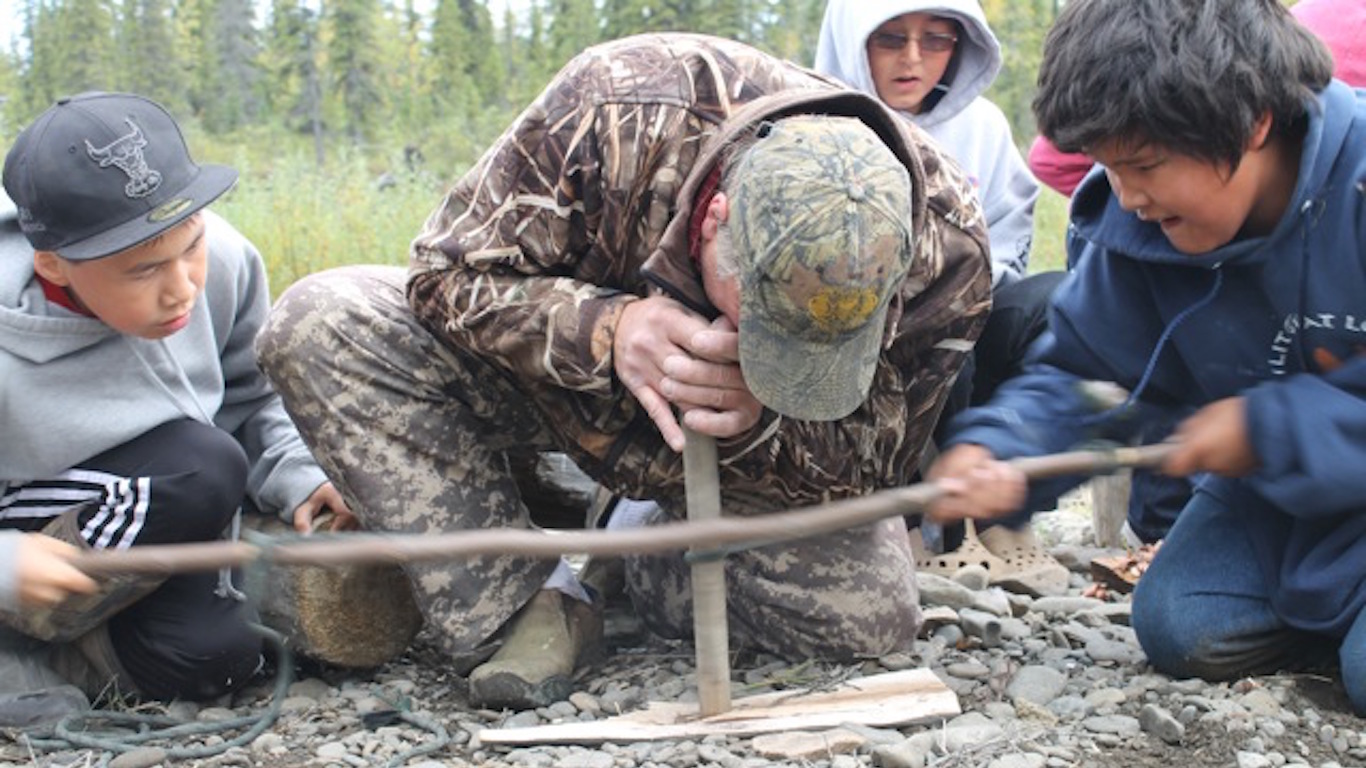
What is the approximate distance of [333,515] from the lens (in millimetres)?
3496

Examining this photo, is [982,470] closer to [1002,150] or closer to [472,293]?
[472,293]

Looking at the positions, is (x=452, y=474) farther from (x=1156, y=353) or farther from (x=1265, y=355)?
(x=1265, y=355)

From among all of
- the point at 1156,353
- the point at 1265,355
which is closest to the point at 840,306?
the point at 1156,353

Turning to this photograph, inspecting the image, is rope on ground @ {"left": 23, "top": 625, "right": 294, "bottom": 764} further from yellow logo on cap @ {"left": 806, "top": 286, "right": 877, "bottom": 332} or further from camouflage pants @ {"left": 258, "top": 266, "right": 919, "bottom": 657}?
yellow logo on cap @ {"left": 806, "top": 286, "right": 877, "bottom": 332}

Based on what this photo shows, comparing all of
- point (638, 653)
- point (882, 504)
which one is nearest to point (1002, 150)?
point (638, 653)

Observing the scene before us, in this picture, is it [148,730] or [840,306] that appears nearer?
[840,306]

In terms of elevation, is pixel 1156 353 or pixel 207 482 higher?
pixel 1156 353

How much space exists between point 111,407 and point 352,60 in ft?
103

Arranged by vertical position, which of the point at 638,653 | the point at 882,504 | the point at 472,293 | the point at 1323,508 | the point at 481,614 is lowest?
the point at 638,653

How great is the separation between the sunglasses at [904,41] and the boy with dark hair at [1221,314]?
4.06 ft

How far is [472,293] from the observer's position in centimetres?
305

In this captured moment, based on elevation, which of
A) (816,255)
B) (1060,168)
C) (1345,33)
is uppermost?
(1345,33)

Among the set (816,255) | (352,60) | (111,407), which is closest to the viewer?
(816,255)

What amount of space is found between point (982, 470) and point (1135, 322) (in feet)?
2.27
